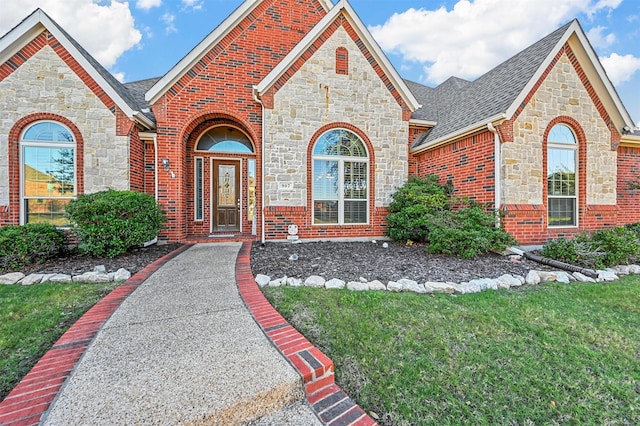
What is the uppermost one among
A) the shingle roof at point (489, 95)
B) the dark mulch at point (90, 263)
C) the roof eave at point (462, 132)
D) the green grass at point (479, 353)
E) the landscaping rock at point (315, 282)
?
the shingle roof at point (489, 95)

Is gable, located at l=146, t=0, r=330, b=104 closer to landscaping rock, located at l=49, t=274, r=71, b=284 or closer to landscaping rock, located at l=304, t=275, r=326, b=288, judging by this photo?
landscaping rock, located at l=49, t=274, r=71, b=284

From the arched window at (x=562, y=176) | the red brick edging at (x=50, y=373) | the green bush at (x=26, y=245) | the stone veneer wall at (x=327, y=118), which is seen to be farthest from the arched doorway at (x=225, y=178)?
the arched window at (x=562, y=176)

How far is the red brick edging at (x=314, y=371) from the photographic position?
174 cm

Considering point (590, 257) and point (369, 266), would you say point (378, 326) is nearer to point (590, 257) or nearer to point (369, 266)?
point (369, 266)

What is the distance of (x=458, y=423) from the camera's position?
1.82 metres

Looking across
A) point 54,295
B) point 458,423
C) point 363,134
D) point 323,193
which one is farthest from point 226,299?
point 363,134

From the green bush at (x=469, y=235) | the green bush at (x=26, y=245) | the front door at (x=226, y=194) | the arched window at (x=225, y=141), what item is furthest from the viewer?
the front door at (x=226, y=194)

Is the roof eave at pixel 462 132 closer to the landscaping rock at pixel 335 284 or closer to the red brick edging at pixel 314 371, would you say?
the landscaping rock at pixel 335 284

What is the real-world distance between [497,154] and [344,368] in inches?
275

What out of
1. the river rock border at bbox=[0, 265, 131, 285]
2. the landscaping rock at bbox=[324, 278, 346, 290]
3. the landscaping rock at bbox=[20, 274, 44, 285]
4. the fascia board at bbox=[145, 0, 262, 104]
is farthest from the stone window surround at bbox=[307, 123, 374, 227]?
the landscaping rock at bbox=[20, 274, 44, 285]

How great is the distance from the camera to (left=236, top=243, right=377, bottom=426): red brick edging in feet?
5.72

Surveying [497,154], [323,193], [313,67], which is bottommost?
[323,193]

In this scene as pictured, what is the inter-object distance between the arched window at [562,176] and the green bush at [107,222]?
34.5ft

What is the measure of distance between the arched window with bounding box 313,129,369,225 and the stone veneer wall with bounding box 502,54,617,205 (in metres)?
3.69
